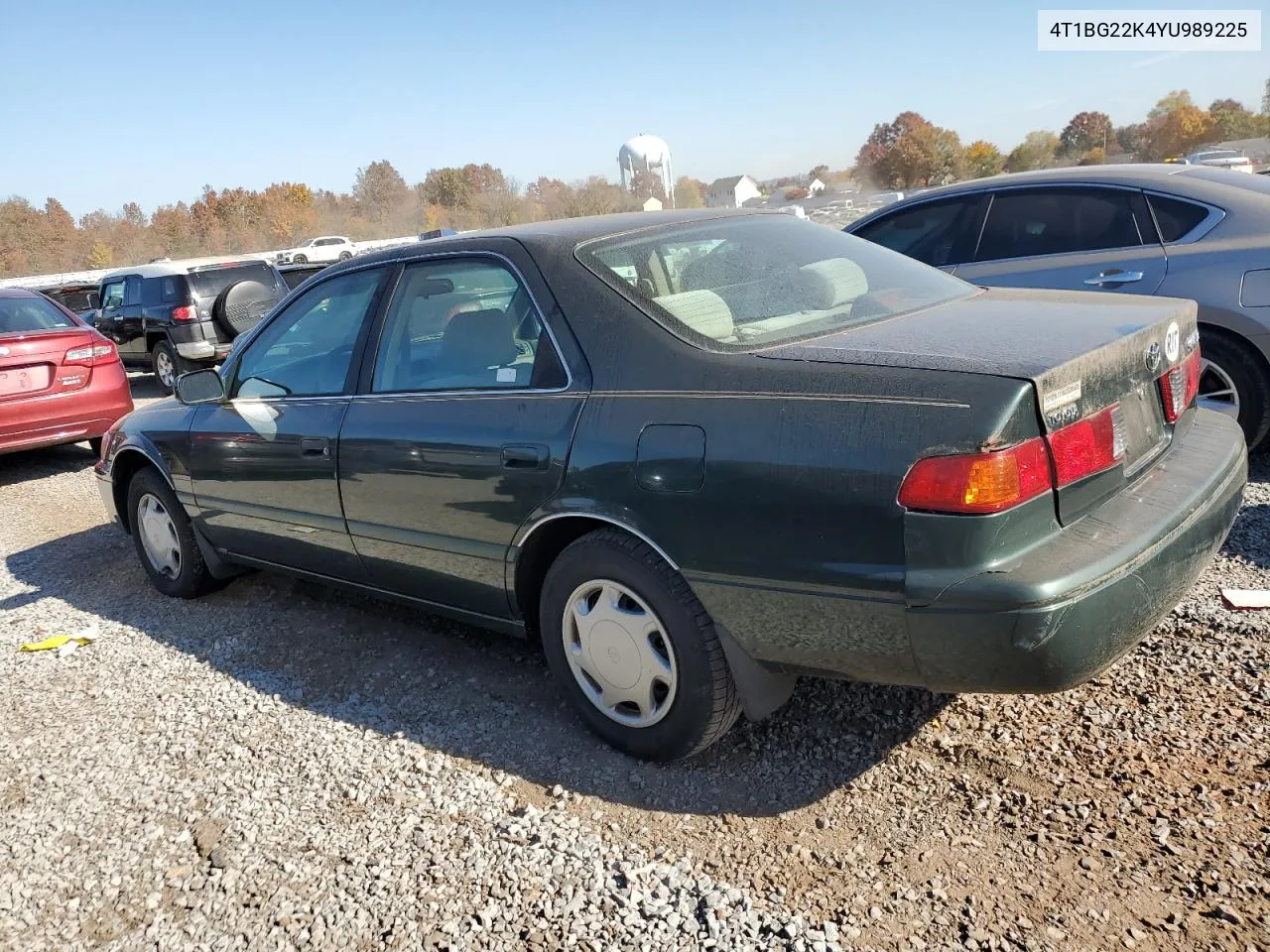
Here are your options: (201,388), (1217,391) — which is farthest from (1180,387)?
(201,388)

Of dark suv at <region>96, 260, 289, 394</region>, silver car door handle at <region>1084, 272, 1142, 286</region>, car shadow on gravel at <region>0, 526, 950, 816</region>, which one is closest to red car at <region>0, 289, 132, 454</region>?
car shadow on gravel at <region>0, 526, 950, 816</region>

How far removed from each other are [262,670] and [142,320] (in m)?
10.6

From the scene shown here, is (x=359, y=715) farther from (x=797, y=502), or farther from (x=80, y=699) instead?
(x=797, y=502)

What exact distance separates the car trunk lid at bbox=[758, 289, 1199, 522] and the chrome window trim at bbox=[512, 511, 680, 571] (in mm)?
599

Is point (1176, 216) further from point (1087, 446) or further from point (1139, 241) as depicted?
point (1087, 446)

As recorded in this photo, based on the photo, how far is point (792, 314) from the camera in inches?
113

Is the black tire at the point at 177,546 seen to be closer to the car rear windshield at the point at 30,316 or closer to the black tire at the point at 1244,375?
the car rear windshield at the point at 30,316

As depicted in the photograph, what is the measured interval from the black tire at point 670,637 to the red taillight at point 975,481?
2.36 ft

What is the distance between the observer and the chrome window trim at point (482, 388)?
9.55ft

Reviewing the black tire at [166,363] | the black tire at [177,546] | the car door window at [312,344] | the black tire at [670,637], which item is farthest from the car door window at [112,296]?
the black tire at [670,637]

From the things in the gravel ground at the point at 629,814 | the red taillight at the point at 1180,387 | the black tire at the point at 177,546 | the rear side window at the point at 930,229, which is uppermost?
the rear side window at the point at 930,229

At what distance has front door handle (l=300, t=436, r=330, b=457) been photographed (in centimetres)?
365

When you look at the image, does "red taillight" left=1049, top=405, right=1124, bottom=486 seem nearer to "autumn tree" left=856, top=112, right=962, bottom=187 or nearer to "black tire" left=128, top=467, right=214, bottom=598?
"black tire" left=128, top=467, right=214, bottom=598

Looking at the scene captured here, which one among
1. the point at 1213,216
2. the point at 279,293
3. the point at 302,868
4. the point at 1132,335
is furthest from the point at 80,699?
the point at 279,293
